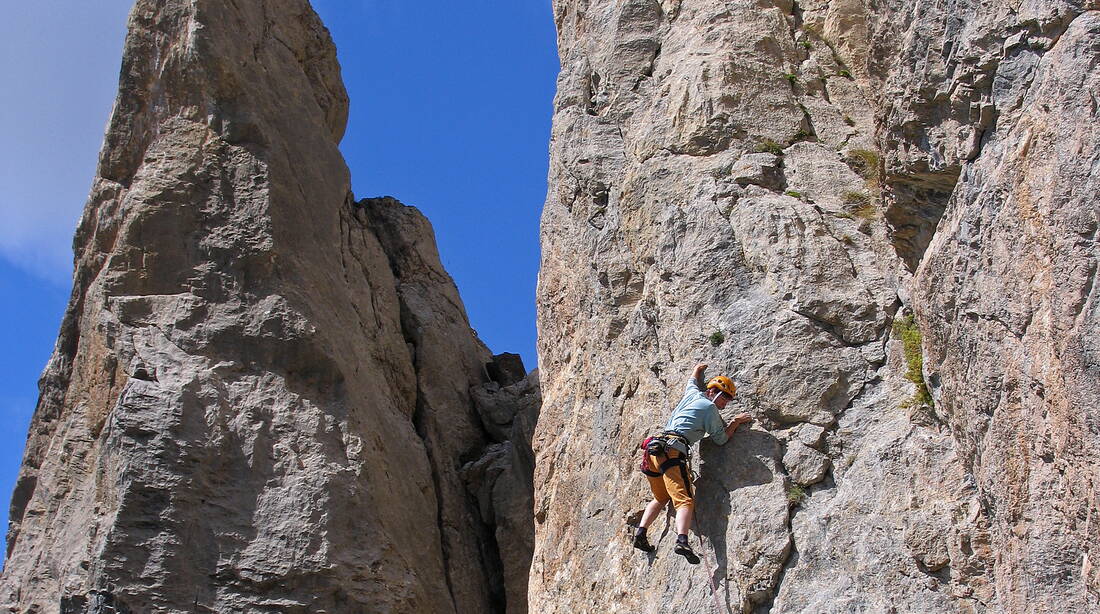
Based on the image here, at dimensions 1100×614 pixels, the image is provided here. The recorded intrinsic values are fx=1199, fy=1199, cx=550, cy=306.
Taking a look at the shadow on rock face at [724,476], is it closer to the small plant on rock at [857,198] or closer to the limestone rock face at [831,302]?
the limestone rock face at [831,302]

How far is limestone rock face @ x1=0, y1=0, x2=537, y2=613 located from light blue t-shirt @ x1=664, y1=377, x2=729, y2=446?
667 centimetres

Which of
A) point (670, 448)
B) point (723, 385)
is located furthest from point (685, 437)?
point (723, 385)

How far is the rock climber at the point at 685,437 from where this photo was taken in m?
13.1

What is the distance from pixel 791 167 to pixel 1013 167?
507 cm

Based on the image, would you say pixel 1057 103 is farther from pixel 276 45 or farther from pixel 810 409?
pixel 276 45

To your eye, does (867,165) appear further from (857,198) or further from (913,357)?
(913,357)

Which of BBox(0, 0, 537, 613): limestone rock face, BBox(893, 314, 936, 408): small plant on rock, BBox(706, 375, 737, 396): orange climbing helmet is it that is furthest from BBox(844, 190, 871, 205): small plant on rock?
BBox(0, 0, 537, 613): limestone rock face

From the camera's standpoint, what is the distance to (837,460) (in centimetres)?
1271

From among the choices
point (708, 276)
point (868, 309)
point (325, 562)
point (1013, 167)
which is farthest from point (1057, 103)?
point (325, 562)

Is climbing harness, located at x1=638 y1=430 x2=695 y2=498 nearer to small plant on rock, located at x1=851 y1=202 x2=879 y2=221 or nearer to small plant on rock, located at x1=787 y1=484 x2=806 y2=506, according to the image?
small plant on rock, located at x1=787 y1=484 x2=806 y2=506

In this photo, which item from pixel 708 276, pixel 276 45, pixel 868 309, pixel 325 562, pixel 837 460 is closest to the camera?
pixel 837 460

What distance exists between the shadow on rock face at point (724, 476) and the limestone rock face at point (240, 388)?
651 centimetres

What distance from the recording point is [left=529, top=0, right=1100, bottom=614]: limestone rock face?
1022 centimetres

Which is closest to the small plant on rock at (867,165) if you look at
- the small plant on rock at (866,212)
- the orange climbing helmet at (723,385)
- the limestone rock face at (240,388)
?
the small plant on rock at (866,212)
